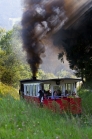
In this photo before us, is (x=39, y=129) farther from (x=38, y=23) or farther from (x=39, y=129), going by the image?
(x=38, y=23)

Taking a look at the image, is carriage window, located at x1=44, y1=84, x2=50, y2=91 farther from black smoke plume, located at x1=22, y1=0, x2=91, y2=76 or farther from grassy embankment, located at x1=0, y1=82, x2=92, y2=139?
grassy embankment, located at x1=0, y1=82, x2=92, y2=139

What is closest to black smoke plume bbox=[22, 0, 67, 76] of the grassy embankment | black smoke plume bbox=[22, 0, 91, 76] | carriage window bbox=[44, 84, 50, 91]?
black smoke plume bbox=[22, 0, 91, 76]

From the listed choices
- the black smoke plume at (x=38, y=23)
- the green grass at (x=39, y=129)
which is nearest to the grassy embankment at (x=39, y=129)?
the green grass at (x=39, y=129)

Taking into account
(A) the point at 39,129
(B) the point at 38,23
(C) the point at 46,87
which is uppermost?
(B) the point at 38,23

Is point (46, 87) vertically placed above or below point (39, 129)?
above

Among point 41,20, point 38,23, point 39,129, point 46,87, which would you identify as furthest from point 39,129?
point 41,20

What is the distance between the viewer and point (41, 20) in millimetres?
28625

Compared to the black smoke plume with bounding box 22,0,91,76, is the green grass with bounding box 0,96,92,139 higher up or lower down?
lower down

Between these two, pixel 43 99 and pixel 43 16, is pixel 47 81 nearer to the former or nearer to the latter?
pixel 43 99

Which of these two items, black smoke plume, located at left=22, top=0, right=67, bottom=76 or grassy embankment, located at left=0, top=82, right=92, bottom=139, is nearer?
grassy embankment, located at left=0, top=82, right=92, bottom=139

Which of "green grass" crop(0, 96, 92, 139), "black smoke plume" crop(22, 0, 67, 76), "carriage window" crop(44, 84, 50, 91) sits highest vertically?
"black smoke plume" crop(22, 0, 67, 76)

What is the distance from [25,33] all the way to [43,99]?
44.3 feet

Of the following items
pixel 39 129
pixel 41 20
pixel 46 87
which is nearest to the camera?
pixel 39 129

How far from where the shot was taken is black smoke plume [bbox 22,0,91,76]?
84.6 feet
